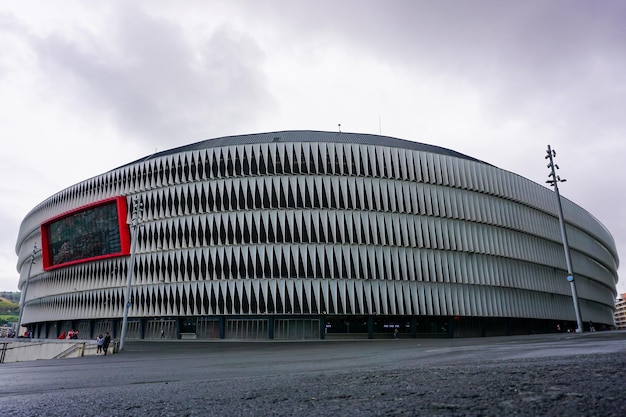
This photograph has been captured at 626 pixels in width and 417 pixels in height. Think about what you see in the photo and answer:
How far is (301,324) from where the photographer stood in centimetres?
5009

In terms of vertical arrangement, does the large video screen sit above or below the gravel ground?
above

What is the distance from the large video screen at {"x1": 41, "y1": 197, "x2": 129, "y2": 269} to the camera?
2261 inches

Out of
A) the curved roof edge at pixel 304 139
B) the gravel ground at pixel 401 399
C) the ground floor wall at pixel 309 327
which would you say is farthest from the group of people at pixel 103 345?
the curved roof edge at pixel 304 139

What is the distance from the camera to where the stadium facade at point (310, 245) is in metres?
50.1

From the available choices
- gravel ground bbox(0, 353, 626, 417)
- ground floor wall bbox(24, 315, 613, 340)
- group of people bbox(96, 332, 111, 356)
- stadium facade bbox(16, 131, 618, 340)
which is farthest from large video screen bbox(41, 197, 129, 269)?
gravel ground bbox(0, 353, 626, 417)

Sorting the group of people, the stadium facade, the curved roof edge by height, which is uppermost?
the curved roof edge

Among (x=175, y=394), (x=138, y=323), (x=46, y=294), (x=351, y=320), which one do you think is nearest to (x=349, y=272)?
(x=351, y=320)

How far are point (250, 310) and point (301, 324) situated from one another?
Result: 599 centimetres

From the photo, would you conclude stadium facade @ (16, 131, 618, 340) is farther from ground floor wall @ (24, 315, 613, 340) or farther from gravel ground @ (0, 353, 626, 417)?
gravel ground @ (0, 353, 626, 417)

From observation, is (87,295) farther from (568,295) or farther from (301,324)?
(568,295)

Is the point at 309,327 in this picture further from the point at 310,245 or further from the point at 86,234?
the point at 86,234

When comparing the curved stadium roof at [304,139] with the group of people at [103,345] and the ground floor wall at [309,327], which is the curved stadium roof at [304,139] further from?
the group of people at [103,345]

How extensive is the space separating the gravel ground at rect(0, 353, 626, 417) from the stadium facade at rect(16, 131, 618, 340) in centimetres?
4544

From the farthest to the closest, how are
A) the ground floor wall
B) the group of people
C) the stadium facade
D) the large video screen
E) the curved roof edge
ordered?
the large video screen, the curved roof edge, the stadium facade, the ground floor wall, the group of people
